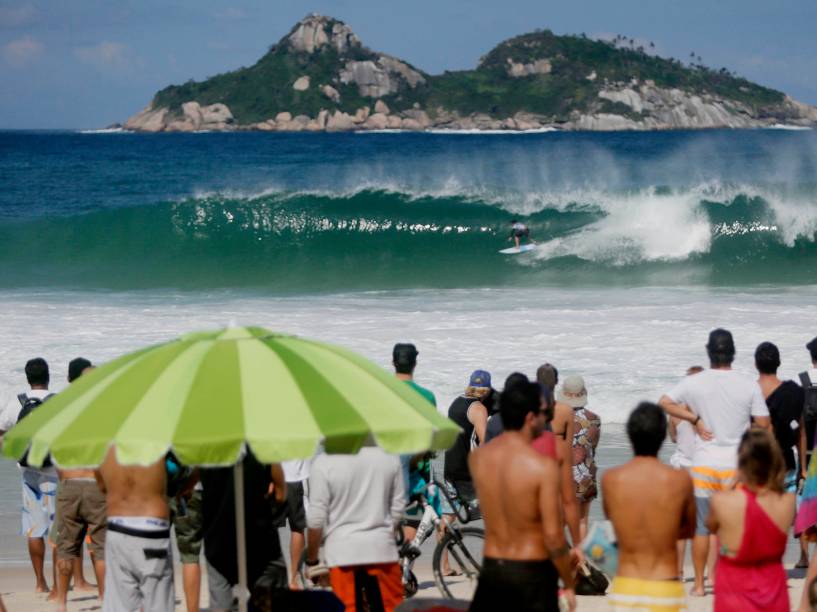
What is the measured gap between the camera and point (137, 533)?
511 cm

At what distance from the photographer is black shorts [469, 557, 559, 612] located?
4.48 meters

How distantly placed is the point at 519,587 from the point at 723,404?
2093 millimetres

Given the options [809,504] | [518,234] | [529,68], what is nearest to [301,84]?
[529,68]

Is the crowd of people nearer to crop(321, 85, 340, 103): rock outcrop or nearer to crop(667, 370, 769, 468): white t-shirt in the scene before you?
crop(667, 370, 769, 468): white t-shirt

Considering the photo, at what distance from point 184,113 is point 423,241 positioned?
144667mm

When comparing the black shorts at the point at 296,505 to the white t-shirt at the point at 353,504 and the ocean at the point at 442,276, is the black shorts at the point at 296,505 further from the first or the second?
the ocean at the point at 442,276

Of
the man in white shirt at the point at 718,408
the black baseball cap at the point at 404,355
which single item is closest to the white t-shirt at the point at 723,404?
the man in white shirt at the point at 718,408

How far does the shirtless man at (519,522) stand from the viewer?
443 centimetres

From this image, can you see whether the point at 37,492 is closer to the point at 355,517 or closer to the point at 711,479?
the point at 355,517

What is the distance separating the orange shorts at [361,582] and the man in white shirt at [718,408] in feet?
5.58

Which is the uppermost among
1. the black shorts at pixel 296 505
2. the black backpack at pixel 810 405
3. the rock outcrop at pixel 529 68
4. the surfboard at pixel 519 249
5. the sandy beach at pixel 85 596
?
the rock outcrop at pixel 529 68

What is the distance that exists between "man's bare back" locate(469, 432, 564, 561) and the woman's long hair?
2.26 ft

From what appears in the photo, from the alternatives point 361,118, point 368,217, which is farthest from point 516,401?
point 361,118

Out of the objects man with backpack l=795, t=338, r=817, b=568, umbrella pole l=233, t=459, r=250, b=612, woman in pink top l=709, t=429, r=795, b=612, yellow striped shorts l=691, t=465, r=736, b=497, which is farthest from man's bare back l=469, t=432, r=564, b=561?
man with backpack l=795, t=338, r=817, b=568
